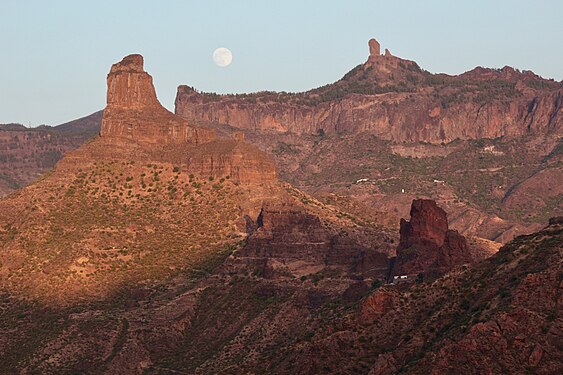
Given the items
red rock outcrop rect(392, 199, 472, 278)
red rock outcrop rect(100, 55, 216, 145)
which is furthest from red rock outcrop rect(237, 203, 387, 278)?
red rock outcrop rect(100, 55, 216, 145)

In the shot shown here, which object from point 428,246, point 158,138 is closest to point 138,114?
point 158,138

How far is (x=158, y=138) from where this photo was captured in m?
186

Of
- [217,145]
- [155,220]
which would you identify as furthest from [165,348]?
[217,145]

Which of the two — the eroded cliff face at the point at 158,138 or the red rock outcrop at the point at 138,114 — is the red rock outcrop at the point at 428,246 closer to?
the eroded cliff face at the point at 158,138

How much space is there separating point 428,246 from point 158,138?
5730 cm

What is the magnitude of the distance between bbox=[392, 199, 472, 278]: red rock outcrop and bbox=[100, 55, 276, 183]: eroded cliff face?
4009cm

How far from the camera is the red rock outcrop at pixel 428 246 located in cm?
12638

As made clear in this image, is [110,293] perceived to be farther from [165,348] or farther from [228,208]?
[228,208]

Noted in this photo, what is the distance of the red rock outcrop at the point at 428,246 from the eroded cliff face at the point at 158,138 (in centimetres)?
4009

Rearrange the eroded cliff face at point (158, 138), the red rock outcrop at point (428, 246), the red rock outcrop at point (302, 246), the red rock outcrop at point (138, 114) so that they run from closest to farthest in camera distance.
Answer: the red rock outcrop at point (428, 246) < the red rock outcrop at point (302, 246) < the eroded cliff face at point (158, 138) < the red rock outcrop at point (138, 114)

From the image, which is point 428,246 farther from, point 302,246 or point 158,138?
point 158,138

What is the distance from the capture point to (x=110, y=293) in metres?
152

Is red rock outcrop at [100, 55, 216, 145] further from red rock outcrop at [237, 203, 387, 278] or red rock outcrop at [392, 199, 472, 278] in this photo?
red rock outcrop at [392, 199, 472, 278]

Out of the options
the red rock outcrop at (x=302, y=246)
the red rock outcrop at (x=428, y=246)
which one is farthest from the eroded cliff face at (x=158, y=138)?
the red rock outcrop at (x=428, y=246)
